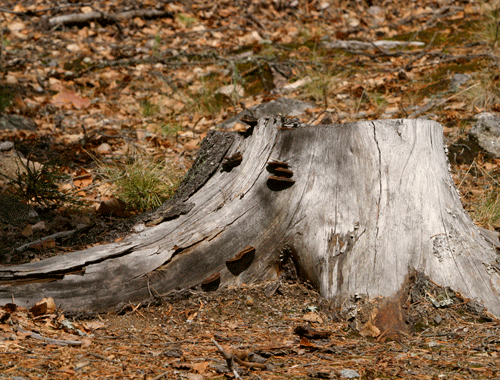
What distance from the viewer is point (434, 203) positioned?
262 centimetres

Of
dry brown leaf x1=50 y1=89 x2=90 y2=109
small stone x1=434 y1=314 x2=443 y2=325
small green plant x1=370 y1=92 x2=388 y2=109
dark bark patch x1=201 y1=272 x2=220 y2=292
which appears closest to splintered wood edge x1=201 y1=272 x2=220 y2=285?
dark bark patch x1=201 y1=272 x2=220 y2=292

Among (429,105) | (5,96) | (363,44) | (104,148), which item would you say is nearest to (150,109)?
(104,148)

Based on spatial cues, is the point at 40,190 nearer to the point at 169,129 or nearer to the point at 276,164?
the point at 169,129

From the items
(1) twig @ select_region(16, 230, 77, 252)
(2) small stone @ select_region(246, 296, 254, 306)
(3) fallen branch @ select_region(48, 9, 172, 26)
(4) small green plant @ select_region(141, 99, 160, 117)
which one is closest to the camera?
(2) small stone @ select_region(246, 296, 254, 306)

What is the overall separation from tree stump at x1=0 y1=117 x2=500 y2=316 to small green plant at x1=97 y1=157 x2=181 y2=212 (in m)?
1.13

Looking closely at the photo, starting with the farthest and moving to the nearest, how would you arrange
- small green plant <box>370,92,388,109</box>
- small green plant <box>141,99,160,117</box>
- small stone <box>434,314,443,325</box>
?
small green plant <box>141,99,160,117</box>, small green plant <box>370,92,388,109</box>, small stone <box>434,314,443,325</box>

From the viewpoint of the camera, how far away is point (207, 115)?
589cm

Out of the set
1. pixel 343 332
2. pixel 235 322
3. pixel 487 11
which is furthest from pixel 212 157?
pixel 487 11

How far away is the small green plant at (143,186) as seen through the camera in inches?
153

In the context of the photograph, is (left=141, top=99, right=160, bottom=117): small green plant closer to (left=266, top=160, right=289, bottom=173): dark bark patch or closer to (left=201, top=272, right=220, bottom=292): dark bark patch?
(left=266, top=160, right=289, bottom=173): dark bark patch

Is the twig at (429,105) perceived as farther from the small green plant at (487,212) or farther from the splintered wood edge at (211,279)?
the splintered wood edge at (211,279)

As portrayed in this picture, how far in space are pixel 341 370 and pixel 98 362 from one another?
0.98m

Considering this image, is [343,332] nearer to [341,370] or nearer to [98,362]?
[341,370]

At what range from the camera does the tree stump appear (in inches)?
97.3
